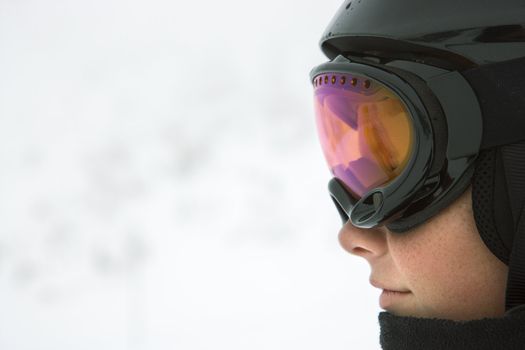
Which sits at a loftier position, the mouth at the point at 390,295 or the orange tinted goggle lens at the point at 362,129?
the orange tinted goggle lens at the point at 362,129

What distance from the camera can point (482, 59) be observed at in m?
0.96

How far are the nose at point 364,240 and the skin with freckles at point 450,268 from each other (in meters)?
0.03

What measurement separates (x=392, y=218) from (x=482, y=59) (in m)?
0.23

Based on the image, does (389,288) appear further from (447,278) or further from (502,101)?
(502,101)

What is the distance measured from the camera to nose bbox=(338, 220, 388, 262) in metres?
1.08

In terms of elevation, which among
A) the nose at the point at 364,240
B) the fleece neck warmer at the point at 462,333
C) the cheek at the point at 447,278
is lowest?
the fleece neck warmer at the point at 462,333

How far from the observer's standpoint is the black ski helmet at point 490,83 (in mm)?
934

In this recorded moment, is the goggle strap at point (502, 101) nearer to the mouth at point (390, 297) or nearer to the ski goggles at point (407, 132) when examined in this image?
the ski goggles at point (407, 132)

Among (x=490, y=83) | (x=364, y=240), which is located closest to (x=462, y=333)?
(x=364, y=240)

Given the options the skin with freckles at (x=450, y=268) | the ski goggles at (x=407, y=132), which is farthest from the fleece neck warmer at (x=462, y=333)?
the ski goggles at (x=407, y=132)

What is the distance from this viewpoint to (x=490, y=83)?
37.3 inches

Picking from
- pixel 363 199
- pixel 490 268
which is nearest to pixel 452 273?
pixel 490 268

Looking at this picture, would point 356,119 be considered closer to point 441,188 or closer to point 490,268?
point 441,188

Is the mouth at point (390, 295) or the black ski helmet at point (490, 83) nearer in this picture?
the black ski helmet at point (490, 83)
